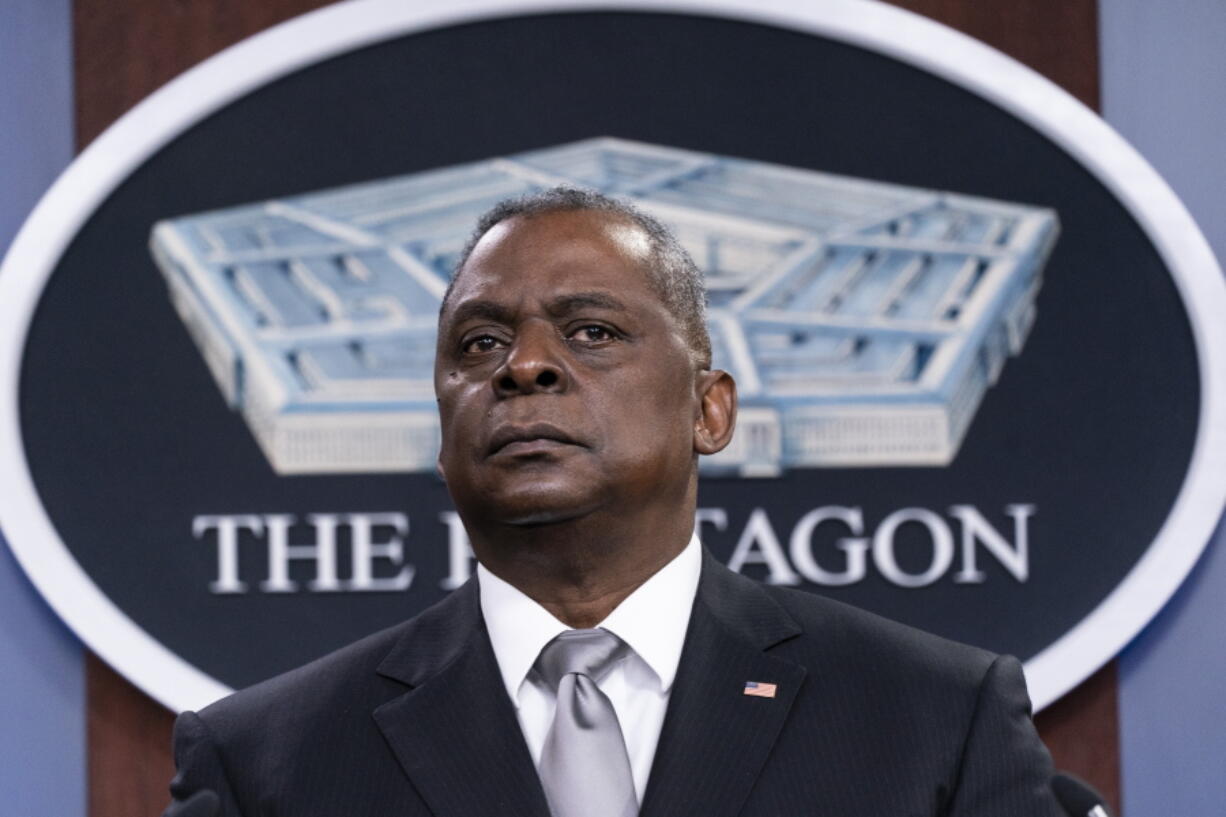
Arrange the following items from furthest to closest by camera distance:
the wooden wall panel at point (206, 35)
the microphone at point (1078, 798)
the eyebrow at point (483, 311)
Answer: the wooden wall panel at point (206, 35) < the eyebrow at point (483, 311) < the microphone at point (1078, 798)

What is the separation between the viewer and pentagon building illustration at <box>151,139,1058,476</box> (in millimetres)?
2410

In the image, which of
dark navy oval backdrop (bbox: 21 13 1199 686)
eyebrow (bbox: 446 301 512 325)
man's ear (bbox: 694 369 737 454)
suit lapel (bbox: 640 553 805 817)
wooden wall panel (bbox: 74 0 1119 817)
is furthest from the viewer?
wooden wall panel (bbox: 74 0 1119 817)

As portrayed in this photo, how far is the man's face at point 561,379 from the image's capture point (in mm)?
1279

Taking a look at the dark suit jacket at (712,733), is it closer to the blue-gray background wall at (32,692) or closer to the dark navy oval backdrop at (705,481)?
the dark navy oval backdrop at (705,481)

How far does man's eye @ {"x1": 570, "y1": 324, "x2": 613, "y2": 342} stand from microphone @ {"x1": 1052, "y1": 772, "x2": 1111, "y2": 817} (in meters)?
0.56

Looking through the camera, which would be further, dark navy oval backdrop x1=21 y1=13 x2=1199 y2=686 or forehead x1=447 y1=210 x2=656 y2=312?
dark navy oval backdrop x1=21 y1=13 x2=1199 y2=686

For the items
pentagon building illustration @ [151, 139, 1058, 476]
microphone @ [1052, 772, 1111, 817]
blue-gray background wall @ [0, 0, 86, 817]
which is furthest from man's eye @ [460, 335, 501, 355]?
blue-gray background wall @ [0, 0, 86, 817]

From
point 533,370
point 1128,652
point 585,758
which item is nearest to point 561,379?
point 533,370

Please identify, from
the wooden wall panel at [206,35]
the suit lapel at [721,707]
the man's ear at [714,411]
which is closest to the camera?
the suit lapel at [721,707]

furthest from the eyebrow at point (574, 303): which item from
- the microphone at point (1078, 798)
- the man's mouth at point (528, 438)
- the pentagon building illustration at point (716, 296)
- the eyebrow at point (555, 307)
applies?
the pentagon building illustration at point (716, 296)

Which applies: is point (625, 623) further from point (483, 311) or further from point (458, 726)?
point (483, 311)

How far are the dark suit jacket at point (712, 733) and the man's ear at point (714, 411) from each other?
0.48 feet

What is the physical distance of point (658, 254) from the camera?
1420mm

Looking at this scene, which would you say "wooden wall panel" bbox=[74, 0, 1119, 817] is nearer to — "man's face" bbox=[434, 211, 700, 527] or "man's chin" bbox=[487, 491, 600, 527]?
"man's face" bbox=[434, 211, 700, 527]
